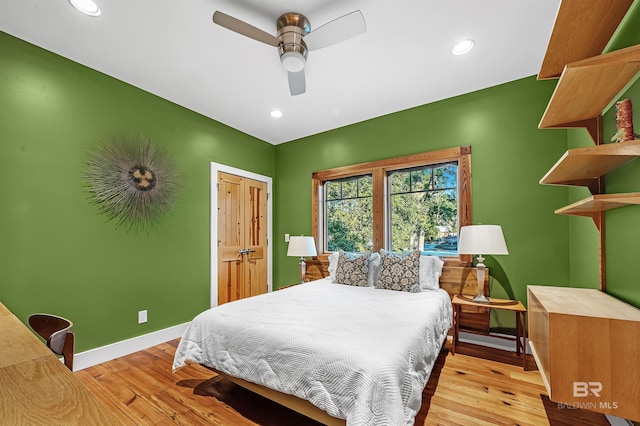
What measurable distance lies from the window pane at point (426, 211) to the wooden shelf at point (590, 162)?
1.50 meters

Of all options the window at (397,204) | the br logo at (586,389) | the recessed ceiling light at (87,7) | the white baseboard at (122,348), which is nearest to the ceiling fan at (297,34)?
the recessed ceiling light at (87,7)

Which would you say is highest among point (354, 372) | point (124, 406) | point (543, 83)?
point (543, 83)

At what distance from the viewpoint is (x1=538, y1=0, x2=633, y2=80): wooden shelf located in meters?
1.36

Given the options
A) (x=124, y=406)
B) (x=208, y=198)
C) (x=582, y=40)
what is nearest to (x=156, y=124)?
(x=208, y=198)

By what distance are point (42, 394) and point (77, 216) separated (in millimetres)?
2558

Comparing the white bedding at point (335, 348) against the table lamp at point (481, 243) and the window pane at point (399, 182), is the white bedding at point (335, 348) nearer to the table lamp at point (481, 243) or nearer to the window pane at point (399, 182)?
the table lamp at point (481, 243)

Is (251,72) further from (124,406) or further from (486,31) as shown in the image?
(124,406)

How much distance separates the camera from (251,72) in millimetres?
2824

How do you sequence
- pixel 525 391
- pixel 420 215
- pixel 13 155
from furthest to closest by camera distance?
pixel 420 215 → pixel 13 155 → pixel 525 391

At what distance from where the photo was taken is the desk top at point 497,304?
2.60 m

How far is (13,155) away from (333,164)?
3394 mm

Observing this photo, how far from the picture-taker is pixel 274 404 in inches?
82.7

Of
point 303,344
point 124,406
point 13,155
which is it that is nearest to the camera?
point 303,344

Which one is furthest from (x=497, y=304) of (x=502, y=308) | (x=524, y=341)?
(x=524, y=341)
